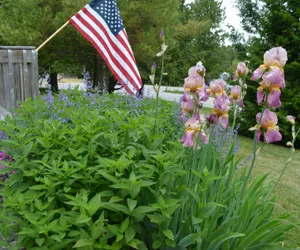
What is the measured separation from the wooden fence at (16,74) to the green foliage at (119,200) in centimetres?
295

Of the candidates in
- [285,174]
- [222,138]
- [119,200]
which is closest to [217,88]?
[119,200]

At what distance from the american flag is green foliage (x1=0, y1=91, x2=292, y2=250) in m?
2.81

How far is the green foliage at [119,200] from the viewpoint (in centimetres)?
154

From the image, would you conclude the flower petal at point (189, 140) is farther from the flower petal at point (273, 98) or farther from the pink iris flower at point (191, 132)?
the flower petal at point (273, 98)

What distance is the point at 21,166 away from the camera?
1853 mm

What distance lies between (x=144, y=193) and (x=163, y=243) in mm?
297

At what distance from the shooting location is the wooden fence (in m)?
4.82

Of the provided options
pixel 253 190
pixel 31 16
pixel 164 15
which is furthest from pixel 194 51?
pixel 253 190

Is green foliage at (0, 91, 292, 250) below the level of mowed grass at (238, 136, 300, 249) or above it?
above

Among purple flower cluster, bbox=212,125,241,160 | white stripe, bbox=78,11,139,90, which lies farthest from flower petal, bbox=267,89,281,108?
white stripe, bbox=78,11,139,90

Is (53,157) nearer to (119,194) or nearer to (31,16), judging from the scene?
(119,194)

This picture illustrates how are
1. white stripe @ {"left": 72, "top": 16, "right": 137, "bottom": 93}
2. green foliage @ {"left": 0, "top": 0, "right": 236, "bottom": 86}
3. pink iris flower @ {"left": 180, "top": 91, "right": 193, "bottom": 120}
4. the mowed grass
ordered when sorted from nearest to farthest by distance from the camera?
pink iris flower @ {"left": 180, "top": 91, "right": 193, "bottom": 120} → the mowed grass → white stripe @ {"left": 72, "top": 16, "right": 137, "bottom": 93} → green foliage @ {"left": 0, "top": 0, "right": 236, "bottom": 86}

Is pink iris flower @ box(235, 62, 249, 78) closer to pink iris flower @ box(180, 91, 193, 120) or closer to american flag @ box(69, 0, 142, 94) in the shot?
pink iris flower @ box(180, 91, 193, 120)

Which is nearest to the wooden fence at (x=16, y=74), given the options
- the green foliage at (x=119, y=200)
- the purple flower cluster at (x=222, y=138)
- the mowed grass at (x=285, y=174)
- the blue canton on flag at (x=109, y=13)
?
the blue canton on flag at (x=109, y=13)
